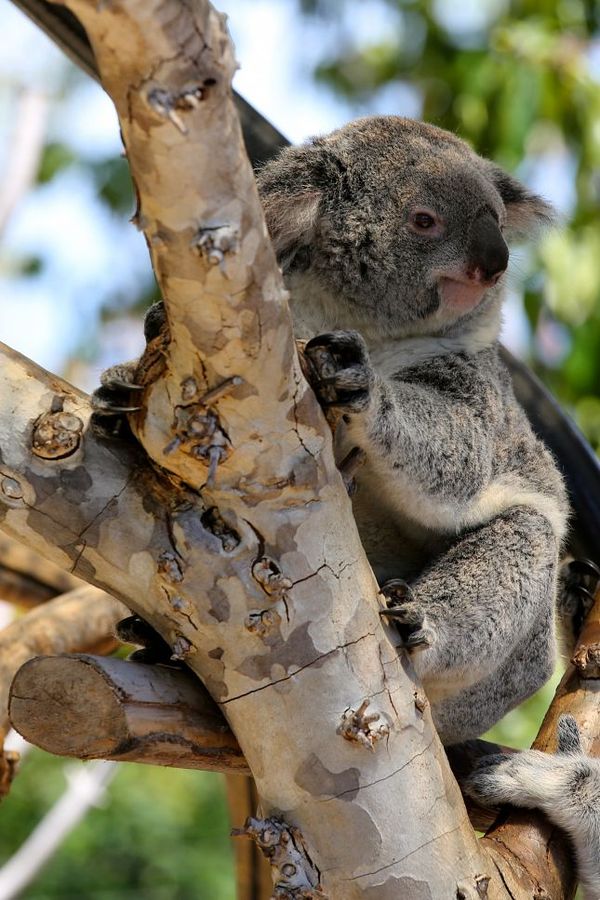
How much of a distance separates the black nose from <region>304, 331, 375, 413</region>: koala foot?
0.78 metres

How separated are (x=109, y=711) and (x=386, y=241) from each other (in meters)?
1.38

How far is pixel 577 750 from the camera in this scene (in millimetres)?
2439

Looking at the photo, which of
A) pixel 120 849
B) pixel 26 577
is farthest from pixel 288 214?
pixel 120 849

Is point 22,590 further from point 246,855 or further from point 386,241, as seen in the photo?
point 386,241

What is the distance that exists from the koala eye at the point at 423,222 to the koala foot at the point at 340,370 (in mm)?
887

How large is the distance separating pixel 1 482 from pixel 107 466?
0.18m

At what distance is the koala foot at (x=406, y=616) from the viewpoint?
192cm

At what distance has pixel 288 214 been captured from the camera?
2.51m

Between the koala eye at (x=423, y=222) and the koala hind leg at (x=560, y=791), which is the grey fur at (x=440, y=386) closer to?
the koala eye at (x=423, y=222)

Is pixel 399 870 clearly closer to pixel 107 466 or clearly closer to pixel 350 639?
pixel 350 639

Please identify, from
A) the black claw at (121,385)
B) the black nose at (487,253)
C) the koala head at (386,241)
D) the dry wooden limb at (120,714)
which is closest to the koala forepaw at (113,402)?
the black claw at (121,385)

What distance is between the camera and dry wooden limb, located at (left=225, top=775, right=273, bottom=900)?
339 centimetres

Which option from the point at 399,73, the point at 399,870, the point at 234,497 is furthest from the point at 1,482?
the point at 399,73

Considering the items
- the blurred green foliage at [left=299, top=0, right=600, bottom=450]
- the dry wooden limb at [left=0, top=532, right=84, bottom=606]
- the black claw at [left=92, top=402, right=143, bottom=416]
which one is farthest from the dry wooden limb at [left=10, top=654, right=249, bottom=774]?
the blurred green foliage at [left=299, top=0, right=600, bottom=450]
